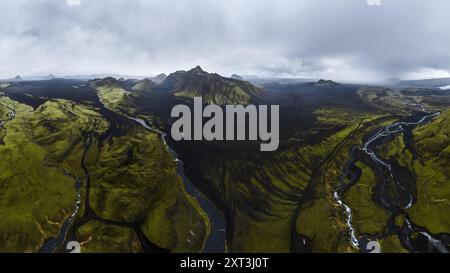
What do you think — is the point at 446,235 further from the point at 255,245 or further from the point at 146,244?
the point at 146,244

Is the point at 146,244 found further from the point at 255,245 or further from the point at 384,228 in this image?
the point at 384,228
